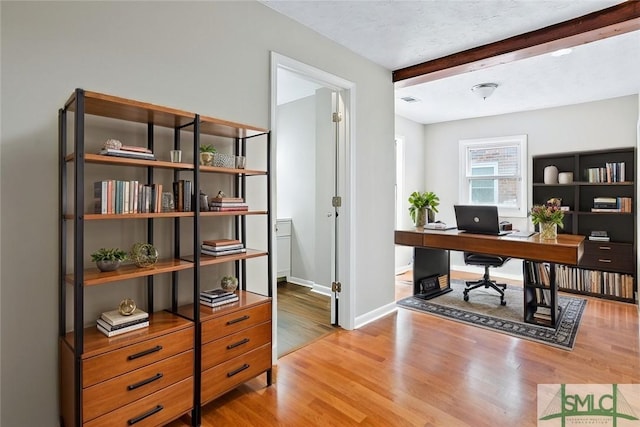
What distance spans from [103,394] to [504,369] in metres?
2.44

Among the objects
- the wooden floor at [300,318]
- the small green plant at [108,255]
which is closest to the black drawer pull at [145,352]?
the small green plant at [108,255]

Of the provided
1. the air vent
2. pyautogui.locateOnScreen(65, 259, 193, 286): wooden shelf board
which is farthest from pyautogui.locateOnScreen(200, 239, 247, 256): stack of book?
the air vent

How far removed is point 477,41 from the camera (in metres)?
2.95

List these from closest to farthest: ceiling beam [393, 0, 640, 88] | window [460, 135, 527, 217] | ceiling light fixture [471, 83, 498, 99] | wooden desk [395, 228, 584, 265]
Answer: ceiling beam [393, 0, 640, 88], wooden desk [395, 228, 584, 265], ceiling light fixture [471, 83, 498, 99], window [460, 135, 527, 217]

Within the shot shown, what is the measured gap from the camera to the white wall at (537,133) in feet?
14.6

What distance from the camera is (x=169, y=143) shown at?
2.04 m

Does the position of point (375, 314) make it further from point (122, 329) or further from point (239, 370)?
point (122, 329)

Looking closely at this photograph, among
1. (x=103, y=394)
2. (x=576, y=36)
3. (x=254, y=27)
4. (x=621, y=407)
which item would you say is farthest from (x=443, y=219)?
(x=103, y=394)

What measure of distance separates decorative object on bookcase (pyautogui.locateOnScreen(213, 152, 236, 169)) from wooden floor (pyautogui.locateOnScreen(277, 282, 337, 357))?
1.50 metres

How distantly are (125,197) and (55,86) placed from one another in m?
0.60

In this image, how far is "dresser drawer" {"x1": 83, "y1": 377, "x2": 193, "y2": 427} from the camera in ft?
Result: 5.00

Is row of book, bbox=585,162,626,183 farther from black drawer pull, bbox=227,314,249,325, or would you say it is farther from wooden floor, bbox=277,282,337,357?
black drawer pull, bbox=227,314,249,325

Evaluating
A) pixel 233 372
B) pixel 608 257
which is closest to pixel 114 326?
pixel 233 372

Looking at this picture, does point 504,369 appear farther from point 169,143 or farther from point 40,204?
point 40,204
